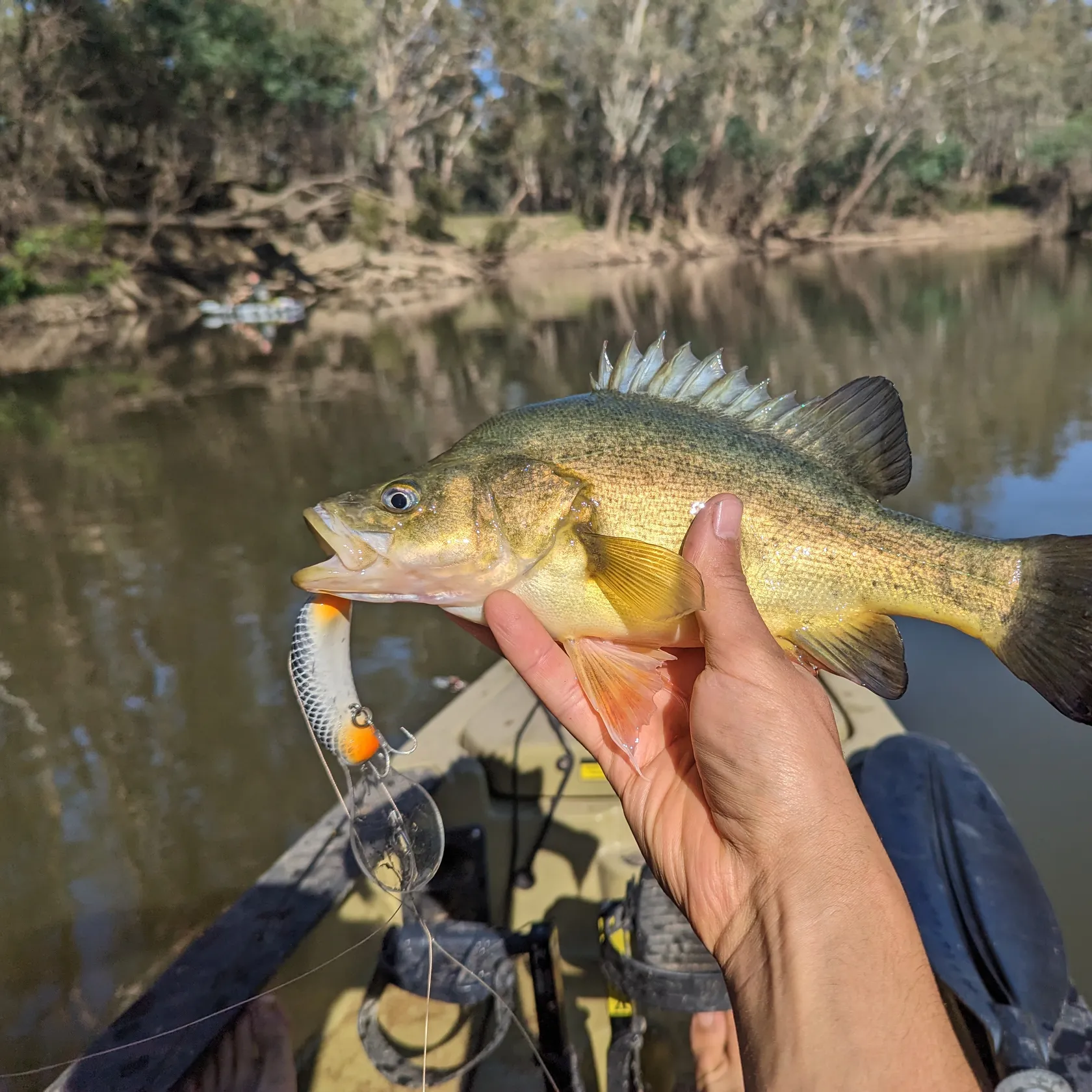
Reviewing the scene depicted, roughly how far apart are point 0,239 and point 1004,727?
33.1m

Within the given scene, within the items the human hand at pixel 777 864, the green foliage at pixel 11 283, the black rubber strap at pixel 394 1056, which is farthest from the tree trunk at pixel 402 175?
the human hand at pixel 777 864

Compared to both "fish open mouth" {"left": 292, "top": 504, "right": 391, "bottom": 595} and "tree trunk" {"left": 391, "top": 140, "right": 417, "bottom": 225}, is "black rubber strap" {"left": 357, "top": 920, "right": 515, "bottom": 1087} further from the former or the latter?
"tree trunk" {"left": 391, "top": 140, "right": 417, "bottom": 225}

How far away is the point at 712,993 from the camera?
2521mm

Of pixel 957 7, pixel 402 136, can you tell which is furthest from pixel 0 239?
pixel 957 7

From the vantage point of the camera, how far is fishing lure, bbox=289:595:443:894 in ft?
6.93

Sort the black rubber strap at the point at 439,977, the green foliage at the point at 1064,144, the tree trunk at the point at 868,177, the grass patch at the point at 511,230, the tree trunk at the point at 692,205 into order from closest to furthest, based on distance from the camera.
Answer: the black rubber strap at the point at 439,977 → the green foliage at the point at 1064,144 → the grass patch at the point at 511,230 → the tree trunk at the point at 868,177 → the tree trunk at the point at 692,205

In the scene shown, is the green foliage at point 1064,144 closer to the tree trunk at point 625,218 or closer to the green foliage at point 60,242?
the tree trunk at point 625,218

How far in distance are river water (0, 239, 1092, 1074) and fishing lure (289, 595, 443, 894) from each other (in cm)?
229

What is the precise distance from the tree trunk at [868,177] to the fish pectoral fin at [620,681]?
1984 inches

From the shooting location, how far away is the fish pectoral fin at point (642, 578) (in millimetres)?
1992

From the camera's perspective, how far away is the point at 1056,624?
203 centimetres

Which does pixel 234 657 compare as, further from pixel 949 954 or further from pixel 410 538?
pixel 949 954

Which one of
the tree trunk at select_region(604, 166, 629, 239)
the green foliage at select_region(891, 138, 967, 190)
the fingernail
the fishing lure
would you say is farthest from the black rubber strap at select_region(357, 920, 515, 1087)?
the green foliage at select_region(891, 138, 967, 190)

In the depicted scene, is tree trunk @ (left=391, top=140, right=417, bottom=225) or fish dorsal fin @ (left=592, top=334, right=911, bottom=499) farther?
tree trunk @ (left=391, top=140, right=417, bottom=225)
